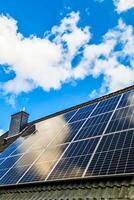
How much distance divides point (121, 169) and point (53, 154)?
4.39 meters

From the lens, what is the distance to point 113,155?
9781mm

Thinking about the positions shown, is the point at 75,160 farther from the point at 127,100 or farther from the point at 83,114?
the point at 83,114

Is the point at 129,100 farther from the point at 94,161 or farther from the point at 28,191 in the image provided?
the point at 28,191

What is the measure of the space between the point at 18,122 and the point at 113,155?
52.6 ft

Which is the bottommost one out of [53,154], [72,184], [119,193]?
[119,193]

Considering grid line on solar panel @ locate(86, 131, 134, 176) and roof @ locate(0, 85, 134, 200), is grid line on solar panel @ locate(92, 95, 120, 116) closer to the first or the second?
grid line on solar panel @ locate(86, 131, 134, 176)

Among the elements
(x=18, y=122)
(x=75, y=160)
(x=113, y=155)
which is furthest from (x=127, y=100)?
(x=18, y=122)

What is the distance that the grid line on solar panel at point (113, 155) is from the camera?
9.03 m

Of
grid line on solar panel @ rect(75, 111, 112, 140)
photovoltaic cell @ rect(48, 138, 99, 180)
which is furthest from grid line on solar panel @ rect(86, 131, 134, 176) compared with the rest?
grid line on solar panel @ rect(75, 111, 112, 140)

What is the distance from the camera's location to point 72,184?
995cm

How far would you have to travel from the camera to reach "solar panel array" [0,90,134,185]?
9.66 meters

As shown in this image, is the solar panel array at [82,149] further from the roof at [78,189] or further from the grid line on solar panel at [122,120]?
the roof at [78,189]

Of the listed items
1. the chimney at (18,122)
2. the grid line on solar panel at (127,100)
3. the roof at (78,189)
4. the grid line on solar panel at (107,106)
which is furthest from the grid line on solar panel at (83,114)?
the chimney at (18,122)

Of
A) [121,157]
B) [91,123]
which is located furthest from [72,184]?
[91,123]
